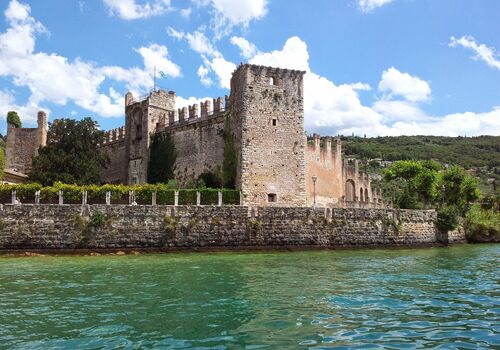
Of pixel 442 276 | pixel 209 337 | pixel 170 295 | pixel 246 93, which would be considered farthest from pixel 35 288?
pixel 246 93

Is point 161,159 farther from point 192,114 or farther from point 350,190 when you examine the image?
point 350,190

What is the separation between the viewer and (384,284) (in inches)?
521

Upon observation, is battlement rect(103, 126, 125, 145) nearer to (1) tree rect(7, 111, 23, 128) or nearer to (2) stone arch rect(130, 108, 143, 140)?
(2) stone arch rect(130, 108, 143, 140)

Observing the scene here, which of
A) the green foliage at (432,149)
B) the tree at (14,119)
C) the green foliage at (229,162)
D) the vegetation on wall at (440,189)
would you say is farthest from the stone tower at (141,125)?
the green foliage at (432,149)

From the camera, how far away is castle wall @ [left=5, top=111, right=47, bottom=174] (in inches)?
1800

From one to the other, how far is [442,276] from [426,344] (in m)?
8.38

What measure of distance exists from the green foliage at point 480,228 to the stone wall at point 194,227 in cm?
845

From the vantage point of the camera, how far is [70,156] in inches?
1425

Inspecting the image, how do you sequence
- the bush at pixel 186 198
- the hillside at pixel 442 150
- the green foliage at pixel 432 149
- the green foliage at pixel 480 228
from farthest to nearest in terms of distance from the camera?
the green foliage at pixel 432 149, the hillside at pixel 442 150, the green foliage at pixel 480 228, the bush at pixel 186 198

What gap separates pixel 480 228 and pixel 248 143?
55.9ft

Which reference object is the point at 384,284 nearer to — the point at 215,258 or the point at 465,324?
the point at 465,324

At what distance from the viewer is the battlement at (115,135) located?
1801 inches

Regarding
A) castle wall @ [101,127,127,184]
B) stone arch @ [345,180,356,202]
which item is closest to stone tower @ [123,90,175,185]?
castle wall @ [101,127,127,184]

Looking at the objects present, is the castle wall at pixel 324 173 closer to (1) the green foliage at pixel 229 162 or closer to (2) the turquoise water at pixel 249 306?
(1) the green foliage at pixel 229 162
